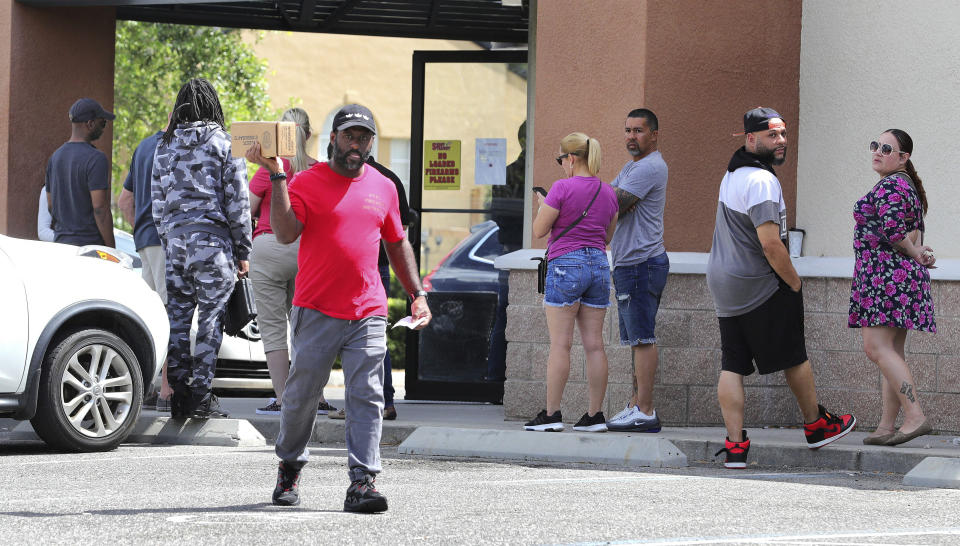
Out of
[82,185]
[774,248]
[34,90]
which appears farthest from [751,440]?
[34,90]

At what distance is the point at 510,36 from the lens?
1289cm

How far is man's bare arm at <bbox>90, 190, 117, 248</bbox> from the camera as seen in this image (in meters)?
10.1

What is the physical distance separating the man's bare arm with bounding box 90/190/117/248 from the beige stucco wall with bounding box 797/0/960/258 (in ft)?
15.8

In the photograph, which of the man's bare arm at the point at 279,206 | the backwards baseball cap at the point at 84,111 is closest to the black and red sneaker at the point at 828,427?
the man's bare arm at the point at 279,206

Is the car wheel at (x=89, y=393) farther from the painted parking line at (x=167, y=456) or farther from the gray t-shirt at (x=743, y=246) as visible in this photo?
the gray t-shirt at (x=743, y=246)

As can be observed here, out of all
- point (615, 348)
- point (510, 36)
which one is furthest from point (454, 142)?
point (615, 348)

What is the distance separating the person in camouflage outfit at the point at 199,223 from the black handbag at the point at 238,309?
0.22ft

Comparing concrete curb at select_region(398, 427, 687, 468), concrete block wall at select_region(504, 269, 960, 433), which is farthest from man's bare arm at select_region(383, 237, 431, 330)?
concrete block wall at select_region(504, 269, 960, 433)

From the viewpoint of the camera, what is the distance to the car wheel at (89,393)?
814cm

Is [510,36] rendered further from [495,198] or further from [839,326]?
[839,326]

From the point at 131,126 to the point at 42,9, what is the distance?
12.6 meters

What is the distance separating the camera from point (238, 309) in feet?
29.9

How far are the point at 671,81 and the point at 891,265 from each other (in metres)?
2.22

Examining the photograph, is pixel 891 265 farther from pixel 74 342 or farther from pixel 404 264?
pixel 74 342
